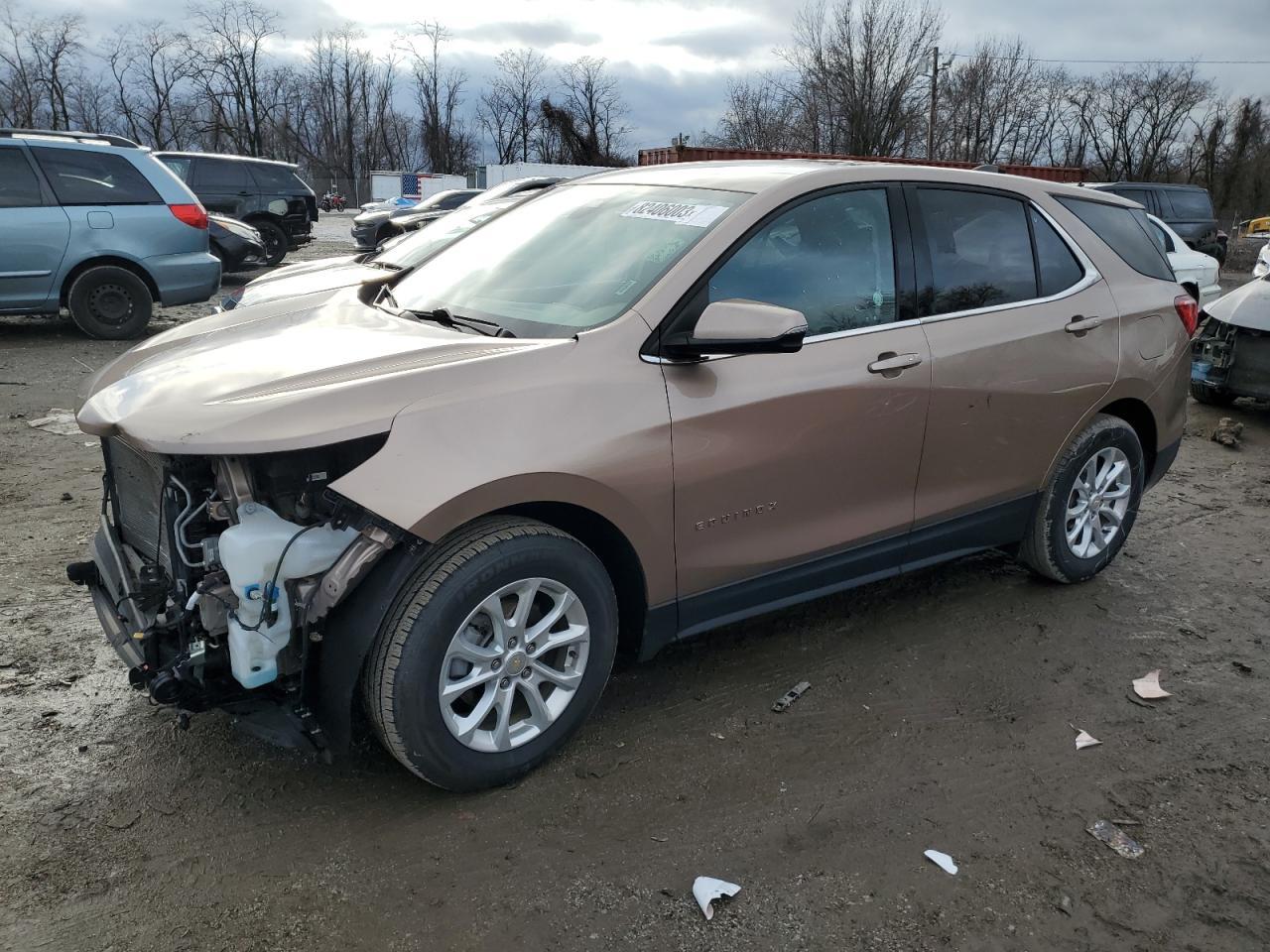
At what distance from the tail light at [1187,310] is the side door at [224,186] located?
56.9ft

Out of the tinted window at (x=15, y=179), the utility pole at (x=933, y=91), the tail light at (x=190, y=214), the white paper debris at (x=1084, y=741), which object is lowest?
the white paper debris at (x=1084, y=741)

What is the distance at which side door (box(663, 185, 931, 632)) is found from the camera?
3096 mm

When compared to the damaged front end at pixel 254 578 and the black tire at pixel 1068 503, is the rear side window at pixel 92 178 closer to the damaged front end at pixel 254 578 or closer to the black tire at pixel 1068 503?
the damaged front end at pixel 254 578

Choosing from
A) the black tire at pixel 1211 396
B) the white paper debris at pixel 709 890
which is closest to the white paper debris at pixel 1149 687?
the white paper debris at pixel 709 890

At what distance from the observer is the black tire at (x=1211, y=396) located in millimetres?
8664

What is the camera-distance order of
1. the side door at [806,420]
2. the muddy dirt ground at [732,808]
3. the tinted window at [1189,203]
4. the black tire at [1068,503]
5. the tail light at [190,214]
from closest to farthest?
the muddy dirt ground at [732,808], the side door at [806,420], the black tire at [1068,503], the tail light at [190,214], the tinted window at [1189,203]

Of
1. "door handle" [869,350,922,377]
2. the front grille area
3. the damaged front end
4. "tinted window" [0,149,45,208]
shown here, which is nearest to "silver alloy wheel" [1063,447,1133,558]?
"door handle" [869,350,922,377]

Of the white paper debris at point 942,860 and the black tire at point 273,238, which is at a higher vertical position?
the black tire at point 273,238

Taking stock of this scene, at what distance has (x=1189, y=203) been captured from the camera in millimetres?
19781

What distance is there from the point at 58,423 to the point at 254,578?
549cm

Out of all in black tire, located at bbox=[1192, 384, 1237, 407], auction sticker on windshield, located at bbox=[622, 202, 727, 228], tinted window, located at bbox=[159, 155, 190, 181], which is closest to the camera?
auction sticker on windshield, located at bbox=[622, 202, 727, 228]

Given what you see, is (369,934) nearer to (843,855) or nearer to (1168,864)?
(843,855)

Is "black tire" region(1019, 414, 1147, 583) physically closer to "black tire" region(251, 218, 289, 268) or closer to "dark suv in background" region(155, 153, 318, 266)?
"dark suv in background" region(155, 153, 318, 266)

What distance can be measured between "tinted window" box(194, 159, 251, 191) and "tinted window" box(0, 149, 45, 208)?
354 inches
